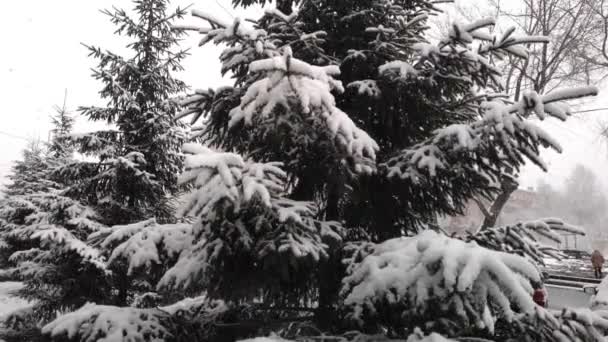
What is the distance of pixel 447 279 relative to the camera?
1.94 meters

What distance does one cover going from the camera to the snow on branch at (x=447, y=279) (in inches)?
76.0

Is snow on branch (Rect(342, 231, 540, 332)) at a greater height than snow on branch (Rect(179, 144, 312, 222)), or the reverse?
snow on branch (Rect(179, 144, 312, 222))

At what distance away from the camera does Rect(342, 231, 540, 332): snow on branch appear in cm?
193

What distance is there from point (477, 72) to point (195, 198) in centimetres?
248

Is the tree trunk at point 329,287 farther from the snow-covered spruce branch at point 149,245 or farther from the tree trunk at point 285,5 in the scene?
the tree trunk at point 285,5

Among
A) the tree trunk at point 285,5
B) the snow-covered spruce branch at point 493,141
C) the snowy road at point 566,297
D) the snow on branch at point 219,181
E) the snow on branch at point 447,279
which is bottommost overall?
the snowy road at point 566,297

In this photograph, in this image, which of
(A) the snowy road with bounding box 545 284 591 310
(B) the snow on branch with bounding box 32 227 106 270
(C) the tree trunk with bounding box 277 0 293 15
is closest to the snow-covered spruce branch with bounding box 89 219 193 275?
(C) the tree trunk with bounding box 277 0 293 15

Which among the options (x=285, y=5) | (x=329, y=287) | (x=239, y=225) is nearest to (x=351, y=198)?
(x=329, y=287)

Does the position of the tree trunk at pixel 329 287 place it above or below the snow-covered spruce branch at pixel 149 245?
below

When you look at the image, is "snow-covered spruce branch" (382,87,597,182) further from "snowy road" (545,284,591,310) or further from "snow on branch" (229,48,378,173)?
"snowy road" (545,284,591,310)

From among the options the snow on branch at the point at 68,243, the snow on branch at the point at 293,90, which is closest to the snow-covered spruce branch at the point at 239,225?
the snow on branch at the point at 293,90

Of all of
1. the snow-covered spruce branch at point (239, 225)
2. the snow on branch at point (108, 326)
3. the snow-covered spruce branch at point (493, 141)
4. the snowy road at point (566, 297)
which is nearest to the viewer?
the snow-covered spruce branch at point (239, 225)

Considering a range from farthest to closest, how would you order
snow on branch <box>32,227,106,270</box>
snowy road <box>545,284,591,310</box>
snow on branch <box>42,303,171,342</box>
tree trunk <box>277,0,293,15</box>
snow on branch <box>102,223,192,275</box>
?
snowy road <box>545,284,591,310</box>
snow on branch <box>32,227,106,270</box>
tree trunk <box>277,0,293,15</box>
snow on branch <box>102,223,192,275</box>
snow on branch <box>42,303,171,342</box>

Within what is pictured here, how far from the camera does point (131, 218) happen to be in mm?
8305
